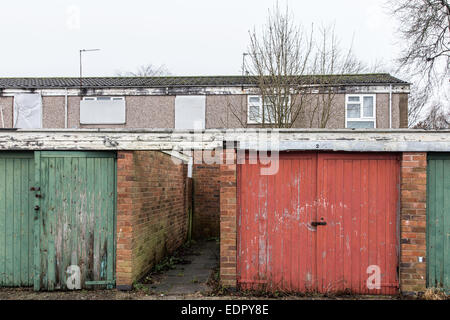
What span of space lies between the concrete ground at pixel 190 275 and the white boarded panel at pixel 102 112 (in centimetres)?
831

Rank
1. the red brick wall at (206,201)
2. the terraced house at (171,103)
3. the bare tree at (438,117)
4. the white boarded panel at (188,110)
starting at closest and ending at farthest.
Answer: the red brick wall at (206,201)
the terraced house at (171,103)
the white boarded panel at (188,110)
the bare tree at (438,117)

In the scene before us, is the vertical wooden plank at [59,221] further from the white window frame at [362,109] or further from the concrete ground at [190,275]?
the white window frame at [362,109]

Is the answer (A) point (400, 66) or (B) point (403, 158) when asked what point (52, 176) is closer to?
(B) point (403, 158)

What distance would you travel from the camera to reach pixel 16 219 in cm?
539

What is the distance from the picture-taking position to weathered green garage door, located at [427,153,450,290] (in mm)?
4980

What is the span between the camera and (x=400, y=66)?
14.0 m

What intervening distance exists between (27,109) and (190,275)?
12716 mm

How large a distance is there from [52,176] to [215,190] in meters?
6.19

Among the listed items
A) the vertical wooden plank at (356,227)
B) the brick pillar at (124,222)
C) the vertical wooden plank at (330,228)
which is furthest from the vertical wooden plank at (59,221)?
the vertical wooden plank at (356,227)

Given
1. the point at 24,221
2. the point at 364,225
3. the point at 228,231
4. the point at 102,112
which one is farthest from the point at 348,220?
the point at 102,112

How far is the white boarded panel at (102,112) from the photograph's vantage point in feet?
47.5

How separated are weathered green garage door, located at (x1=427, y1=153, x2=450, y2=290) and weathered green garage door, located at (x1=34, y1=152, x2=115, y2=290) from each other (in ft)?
16.8

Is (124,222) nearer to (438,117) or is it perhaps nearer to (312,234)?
(312,234)


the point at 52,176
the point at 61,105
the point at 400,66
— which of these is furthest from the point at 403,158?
the point at 61,105
